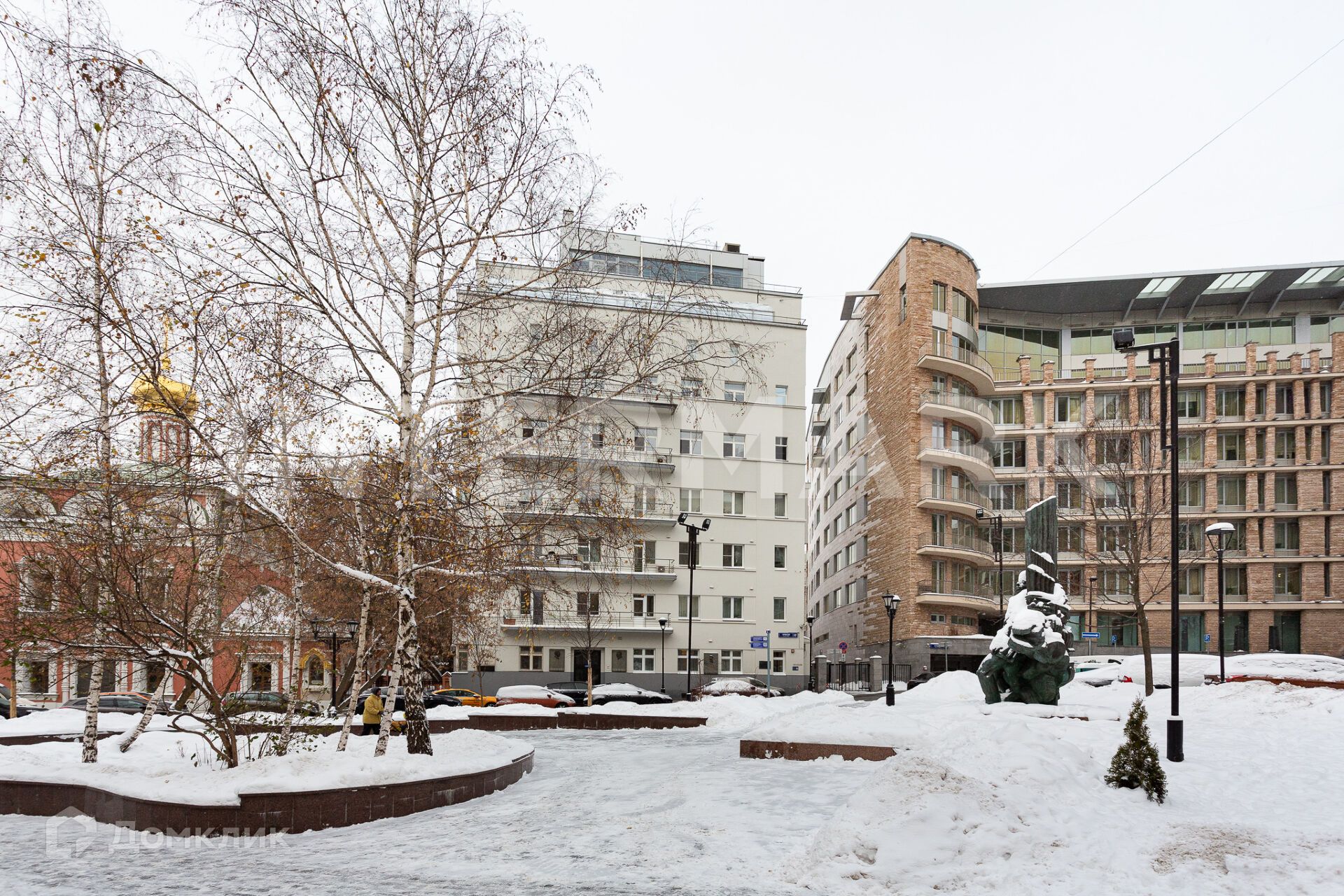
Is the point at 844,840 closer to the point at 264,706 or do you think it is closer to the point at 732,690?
the point at 264,706

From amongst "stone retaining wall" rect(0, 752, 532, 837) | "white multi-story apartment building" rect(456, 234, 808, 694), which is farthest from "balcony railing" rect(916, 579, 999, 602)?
"stone retaining wall" rect(0, 752, 532, 837)

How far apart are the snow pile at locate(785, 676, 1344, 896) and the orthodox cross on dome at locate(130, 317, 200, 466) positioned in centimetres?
927

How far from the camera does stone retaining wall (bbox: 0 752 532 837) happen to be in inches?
422

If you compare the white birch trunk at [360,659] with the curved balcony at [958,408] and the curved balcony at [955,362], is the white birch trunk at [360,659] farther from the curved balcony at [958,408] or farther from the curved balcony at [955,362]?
the curved balcony at [955,362]

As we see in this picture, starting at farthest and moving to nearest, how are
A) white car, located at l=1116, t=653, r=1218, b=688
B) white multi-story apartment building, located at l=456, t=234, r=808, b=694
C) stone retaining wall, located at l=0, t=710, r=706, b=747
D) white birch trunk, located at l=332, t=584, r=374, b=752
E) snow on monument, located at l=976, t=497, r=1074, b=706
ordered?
white multi-story apartment building, located at l=456, t=234, r=808, b=694, white car, located at l=1116, t=653, r=1218, b=688, stone retaining wall, located at l=0, t=710, r=706, b=747, snow on monument, located at l=976, t=497, r=1074, b=706, white birch trunk, located at l=332, t=584, r=374, b=752

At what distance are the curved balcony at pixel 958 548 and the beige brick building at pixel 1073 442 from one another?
0.13m

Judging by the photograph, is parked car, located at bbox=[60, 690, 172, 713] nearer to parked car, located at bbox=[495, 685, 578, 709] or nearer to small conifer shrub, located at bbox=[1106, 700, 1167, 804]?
parked car, located at bbox=[495, 685, 578, 709]

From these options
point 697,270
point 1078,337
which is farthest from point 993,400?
point 697,270

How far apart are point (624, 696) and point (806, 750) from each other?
72.3ft

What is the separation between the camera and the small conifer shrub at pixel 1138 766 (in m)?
11.3

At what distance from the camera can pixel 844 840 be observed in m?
9.41

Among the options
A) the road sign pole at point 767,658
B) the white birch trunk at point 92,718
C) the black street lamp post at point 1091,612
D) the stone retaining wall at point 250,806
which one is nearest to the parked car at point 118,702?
the white birch trunk at point 92,718

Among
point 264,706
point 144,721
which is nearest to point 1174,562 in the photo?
point 264,706

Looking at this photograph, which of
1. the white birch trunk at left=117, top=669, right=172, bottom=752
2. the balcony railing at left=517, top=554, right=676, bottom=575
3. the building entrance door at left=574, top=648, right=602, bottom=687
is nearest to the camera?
the balcony railing at left=517, top=554, right=676, bottom=575
